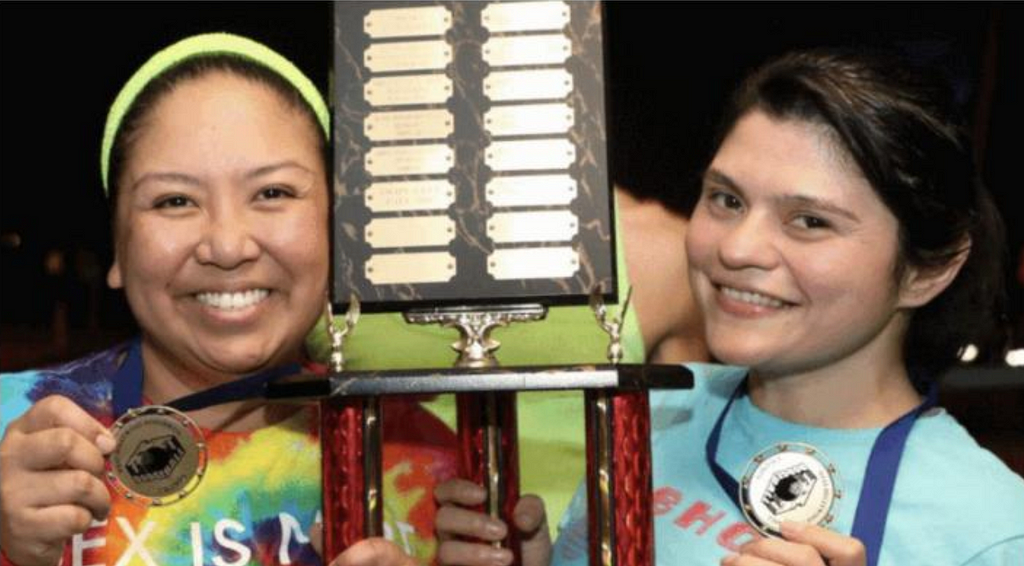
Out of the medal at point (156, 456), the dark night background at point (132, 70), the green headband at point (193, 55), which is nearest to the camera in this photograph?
the medal at point (156, 456)

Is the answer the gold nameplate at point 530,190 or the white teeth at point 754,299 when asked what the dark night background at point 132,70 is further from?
the gold nameplate at point 530,190

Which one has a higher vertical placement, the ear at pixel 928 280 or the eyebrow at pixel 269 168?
the eyebrow at pixel 269 168

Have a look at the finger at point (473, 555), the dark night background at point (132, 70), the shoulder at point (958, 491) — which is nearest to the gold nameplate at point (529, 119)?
the finger at point (473, 555)

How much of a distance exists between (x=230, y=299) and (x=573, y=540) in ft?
1.66

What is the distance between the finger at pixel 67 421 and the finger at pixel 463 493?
0.36 m

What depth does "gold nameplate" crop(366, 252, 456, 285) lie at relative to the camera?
1.48 meters

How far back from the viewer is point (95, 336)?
369cm

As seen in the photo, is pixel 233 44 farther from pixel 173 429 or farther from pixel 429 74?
pixel 173 429

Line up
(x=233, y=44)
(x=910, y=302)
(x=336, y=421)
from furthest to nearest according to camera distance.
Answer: (x=233, y=44)
(x=910, y=302)
(x=336, y=421)

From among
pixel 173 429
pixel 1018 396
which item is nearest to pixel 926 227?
pixel 173 429

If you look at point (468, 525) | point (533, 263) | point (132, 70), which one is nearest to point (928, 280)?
point (533, 263)

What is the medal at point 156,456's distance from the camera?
1581 millimetres

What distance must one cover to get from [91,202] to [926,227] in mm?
2572

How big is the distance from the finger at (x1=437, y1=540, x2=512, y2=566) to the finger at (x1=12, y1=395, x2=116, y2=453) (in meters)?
0.37
